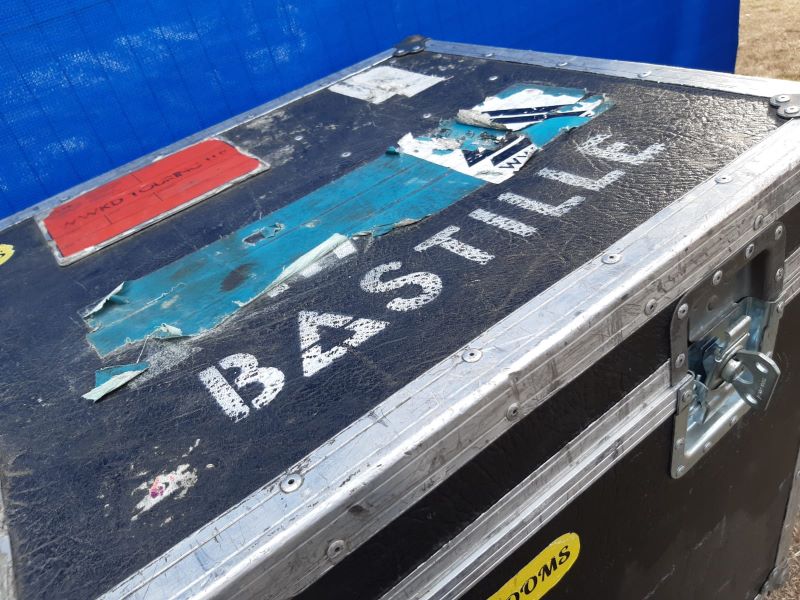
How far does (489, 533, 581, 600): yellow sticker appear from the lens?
2.29ft

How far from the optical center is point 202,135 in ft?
4.58

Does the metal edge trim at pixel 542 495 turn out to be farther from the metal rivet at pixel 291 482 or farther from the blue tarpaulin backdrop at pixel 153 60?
the blue tarpaulin backdrop at pixel 153 60

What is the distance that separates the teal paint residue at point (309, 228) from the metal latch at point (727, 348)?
0.33 meters

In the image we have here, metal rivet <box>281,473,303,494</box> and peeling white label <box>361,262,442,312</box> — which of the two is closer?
metal rivet <box>281,473,303,494</box>

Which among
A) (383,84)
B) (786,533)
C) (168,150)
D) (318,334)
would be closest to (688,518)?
(786,533)

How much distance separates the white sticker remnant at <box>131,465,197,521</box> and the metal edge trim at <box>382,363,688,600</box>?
0.21m

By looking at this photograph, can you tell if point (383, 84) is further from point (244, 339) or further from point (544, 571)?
point (544, 571)

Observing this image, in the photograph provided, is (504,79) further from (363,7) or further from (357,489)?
(357,489)

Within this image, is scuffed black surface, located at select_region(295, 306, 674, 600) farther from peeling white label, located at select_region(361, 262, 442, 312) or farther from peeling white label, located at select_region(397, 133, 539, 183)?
peeling white label, located at select_region(397, 133, 539, 183)

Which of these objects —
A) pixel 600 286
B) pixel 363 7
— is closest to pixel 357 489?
pixel 600 286

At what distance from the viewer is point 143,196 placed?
1.19m

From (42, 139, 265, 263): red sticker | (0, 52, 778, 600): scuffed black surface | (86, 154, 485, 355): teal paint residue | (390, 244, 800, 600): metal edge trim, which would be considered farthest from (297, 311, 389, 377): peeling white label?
(42, 139, 265, 263): red sticker

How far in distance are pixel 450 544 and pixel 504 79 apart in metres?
0.91

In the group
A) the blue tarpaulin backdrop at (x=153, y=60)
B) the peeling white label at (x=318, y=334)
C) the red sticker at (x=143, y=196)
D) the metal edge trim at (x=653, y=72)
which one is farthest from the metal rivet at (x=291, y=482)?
the blue tarpaulin backdrop at (x=153, y=60)
